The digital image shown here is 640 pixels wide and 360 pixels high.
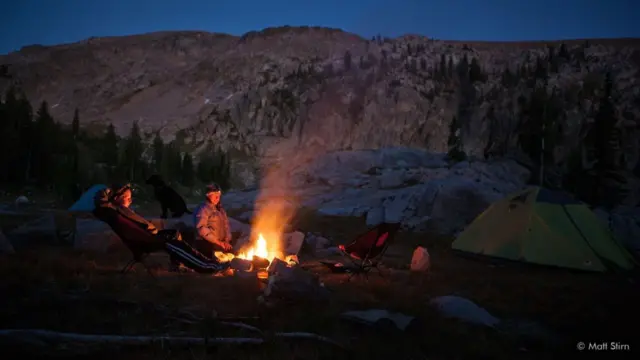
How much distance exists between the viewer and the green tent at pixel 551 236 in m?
9.19

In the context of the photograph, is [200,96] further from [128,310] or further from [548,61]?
[128,310]

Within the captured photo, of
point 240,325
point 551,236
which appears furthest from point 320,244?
point 240,325

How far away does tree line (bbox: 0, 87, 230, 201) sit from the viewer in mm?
28344

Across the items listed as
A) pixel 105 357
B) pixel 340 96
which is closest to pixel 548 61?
pixel 340 96

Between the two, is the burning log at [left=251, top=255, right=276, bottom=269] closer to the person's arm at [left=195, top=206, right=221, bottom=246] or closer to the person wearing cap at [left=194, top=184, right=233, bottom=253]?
the person wearing cap at [left=194, top=184, right=233, bottom=253]

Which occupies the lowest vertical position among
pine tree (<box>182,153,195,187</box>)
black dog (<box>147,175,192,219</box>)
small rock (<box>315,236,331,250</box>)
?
small rock (<box>315,236,331,250</box>)

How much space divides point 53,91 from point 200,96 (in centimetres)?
2635

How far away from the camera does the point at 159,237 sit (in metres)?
6.78

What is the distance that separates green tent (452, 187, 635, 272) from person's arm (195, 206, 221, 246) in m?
5.85

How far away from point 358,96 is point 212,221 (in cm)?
4912

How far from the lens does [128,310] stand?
15.7ft

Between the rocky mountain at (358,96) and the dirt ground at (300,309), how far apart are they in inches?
1421

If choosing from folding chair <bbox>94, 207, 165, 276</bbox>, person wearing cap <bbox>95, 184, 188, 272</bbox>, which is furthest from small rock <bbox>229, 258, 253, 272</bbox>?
folding chair <bbox>94, 207, 165, 276</bbox>

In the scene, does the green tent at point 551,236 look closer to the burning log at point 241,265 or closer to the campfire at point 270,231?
the campfire at point 270,231
